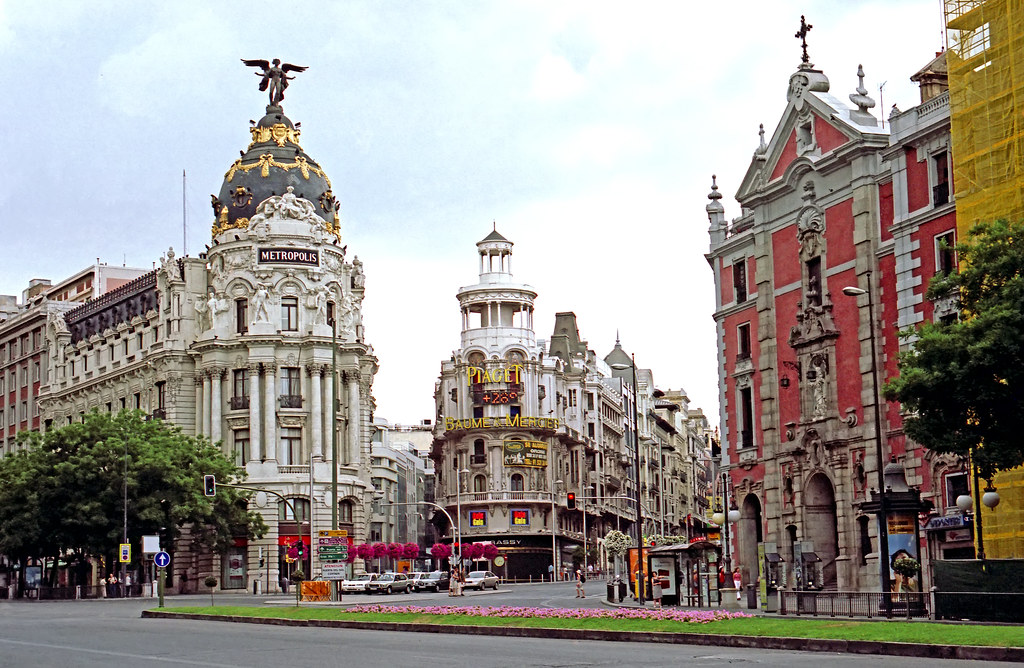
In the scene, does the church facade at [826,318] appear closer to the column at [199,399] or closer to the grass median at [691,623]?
the grass median at [691,623]

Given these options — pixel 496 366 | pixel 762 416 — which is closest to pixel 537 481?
pixel 496 366

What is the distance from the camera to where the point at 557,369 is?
12262 cm

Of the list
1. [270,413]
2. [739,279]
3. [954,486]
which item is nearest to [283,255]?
[270,413]

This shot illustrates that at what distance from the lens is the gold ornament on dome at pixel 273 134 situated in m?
96.2

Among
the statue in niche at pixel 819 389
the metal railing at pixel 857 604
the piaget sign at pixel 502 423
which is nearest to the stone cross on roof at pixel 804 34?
the statue in niche at pixel 819 389

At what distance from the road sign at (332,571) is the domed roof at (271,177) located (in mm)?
40091

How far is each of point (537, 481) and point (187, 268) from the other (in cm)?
3570

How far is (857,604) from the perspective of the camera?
122 feet

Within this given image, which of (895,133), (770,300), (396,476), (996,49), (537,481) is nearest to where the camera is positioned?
(996,49)

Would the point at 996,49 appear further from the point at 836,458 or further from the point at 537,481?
the point at 537,481

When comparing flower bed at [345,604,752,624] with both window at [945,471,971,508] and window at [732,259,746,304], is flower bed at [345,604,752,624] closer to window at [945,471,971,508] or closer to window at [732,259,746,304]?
window at [945,471,971,508]

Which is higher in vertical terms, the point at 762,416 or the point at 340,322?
the point at 340,322

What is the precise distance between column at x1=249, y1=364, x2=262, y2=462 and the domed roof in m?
9.67

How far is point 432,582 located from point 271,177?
96.1 feet
